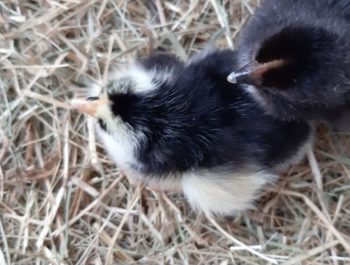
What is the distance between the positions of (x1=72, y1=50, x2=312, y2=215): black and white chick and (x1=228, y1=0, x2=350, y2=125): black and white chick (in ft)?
0.24

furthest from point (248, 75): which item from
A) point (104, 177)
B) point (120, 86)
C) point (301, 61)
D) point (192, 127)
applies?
point (104, 177)

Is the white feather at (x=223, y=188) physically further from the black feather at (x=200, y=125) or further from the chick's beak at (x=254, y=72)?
the chick's beak at (x=254, y=72)

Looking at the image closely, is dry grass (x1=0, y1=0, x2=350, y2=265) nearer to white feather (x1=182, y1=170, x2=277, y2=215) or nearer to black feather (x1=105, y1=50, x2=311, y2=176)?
white feather (x1=182, y1=170, x2=277, y2=215)

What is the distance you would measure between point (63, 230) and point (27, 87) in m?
0.45

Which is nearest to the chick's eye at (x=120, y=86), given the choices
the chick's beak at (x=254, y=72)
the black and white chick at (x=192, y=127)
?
the black and white chick at (x=192, y=127)

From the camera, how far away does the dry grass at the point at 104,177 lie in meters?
1.97

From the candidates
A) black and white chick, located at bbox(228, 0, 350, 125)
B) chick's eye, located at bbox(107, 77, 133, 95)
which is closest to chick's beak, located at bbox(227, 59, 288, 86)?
black and white chick, located at bbox(228, 0, 350, 125)

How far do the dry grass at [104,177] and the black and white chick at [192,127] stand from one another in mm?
215

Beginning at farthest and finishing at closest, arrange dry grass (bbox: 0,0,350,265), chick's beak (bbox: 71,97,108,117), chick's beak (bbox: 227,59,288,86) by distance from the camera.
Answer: dry grass (bbox: 0,0,350,265) < chick's beak (bbox: 71,97,108,117) < chick's beak (bbox: 227,59,288,86)

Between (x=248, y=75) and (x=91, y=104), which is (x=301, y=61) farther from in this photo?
(x=91, y=104)

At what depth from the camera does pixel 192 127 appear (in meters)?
1.75

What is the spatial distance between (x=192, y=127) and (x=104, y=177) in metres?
0.42

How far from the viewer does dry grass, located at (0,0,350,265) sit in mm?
1966

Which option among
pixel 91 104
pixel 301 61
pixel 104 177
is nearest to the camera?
pixel 301 61
